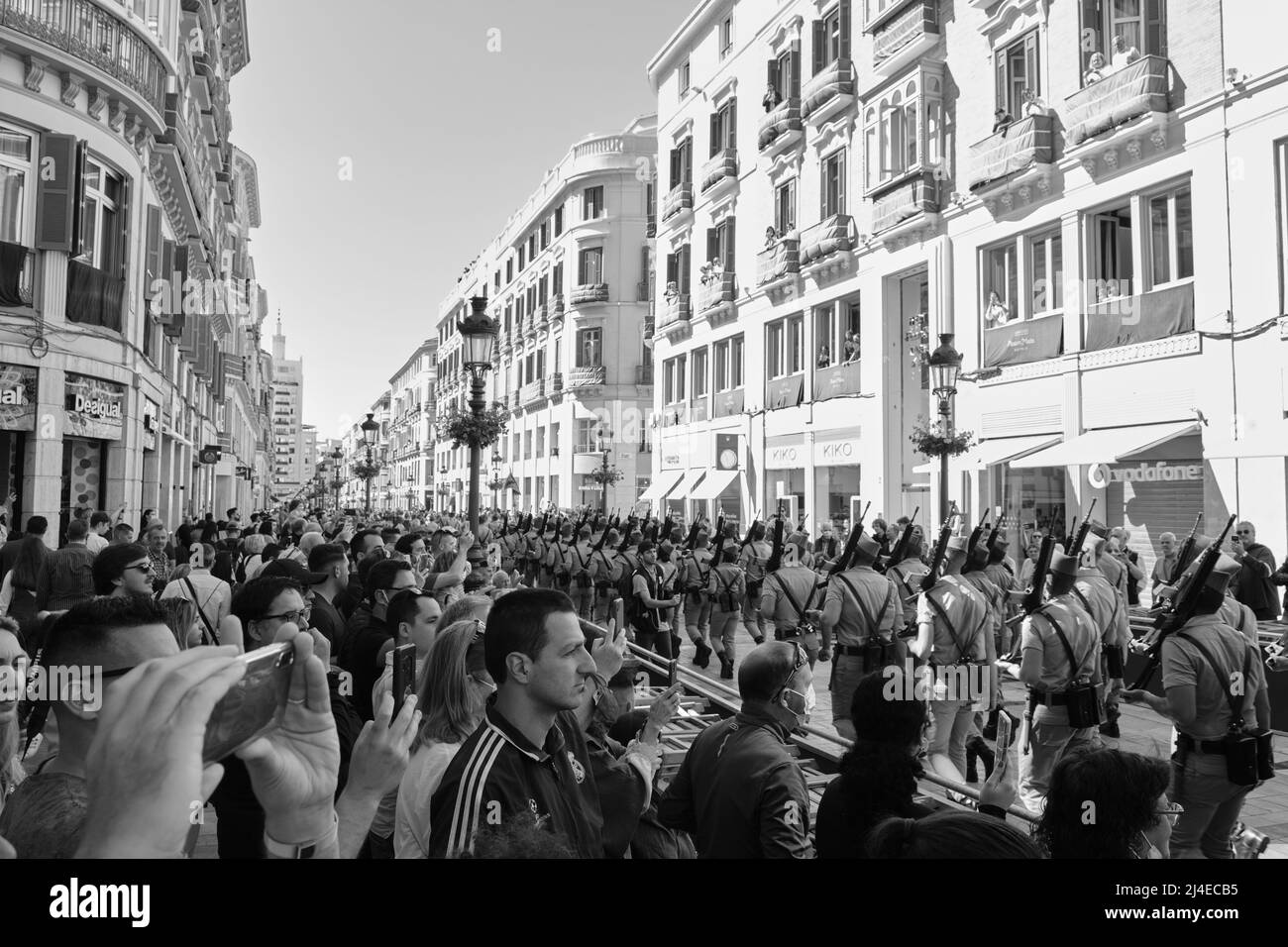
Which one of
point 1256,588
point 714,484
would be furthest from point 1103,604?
point 714,484

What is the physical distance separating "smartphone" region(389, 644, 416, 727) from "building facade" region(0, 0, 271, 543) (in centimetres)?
1146

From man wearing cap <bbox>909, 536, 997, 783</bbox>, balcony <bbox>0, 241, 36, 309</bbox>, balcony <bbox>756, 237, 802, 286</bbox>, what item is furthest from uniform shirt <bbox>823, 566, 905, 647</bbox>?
balcony <bbox>756, 237, 802, 286</bbox>

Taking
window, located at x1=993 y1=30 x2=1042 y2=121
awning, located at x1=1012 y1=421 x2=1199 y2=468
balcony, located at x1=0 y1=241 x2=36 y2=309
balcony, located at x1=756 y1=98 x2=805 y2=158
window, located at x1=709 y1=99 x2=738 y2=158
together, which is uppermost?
window, located at x1=709 y1=99 x2=738 y2=158

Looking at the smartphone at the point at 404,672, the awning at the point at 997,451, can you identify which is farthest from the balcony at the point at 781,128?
the smartphone at the point at 404,672

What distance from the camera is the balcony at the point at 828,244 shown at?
2534cm

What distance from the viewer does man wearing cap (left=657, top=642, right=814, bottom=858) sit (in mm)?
3041

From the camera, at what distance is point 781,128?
91.9 feet

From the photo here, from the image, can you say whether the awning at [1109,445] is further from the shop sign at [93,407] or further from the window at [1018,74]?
the shop sign at [93,407]

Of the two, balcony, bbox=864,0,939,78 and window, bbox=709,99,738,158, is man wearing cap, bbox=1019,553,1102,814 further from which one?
window, bbox=709,99,738,158

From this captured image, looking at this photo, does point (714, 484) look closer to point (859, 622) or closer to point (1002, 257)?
point (1002, 257)

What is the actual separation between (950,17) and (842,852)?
23.3m

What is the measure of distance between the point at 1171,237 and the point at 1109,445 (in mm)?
3942

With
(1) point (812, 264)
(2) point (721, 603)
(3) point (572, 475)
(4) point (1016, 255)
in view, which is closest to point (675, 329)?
(1) point (812, 264)

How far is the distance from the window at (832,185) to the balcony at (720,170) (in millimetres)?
5623
